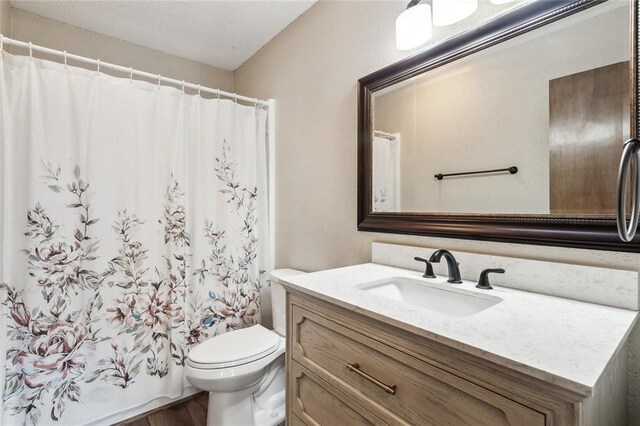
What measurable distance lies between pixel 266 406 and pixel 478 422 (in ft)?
4.37

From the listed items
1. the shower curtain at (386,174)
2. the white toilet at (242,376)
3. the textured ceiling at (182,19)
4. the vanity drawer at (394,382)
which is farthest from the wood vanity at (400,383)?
the textured ceiling at (182,19)

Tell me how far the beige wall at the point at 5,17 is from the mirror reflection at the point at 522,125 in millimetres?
2140

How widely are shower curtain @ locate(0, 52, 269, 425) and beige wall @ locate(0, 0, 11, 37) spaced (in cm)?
53

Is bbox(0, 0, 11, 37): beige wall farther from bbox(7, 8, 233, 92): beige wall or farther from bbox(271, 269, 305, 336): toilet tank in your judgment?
bbox(271, 269, 305, 336): toilet tank

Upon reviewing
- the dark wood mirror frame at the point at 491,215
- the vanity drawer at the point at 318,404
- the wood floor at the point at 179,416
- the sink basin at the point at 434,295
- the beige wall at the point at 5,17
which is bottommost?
the wood floor at the point at 179,416

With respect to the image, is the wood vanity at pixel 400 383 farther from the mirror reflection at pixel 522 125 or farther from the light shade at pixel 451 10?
the light shade at pixel 451 10

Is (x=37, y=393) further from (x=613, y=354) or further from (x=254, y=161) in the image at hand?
(x=613, y=354)

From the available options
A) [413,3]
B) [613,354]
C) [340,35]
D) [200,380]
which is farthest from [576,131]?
[200,380]

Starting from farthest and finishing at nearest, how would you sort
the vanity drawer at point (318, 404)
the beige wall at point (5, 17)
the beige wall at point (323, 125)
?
the beige wall at point (5, 17) → the beige wall at point (323, 125) → the vanity drawer at point (318, 404)

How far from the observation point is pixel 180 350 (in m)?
1.82

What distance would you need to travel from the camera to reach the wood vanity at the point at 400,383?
520 millimetres

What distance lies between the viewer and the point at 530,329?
2.15 feet

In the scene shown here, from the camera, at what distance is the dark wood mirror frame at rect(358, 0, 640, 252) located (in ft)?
2.64

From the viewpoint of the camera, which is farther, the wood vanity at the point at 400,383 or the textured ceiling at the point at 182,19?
the textured ceiling at the point at 182,19
